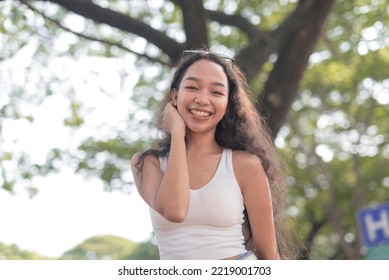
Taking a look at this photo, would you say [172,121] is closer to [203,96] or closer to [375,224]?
[203,96]

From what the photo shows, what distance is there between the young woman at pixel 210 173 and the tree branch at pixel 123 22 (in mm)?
4392

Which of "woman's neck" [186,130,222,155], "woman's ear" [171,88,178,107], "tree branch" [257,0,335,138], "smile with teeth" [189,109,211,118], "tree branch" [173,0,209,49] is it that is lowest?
"woman's neck" [186,130,222,155]

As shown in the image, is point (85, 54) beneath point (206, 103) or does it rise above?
above

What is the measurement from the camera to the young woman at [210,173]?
86.7 inches

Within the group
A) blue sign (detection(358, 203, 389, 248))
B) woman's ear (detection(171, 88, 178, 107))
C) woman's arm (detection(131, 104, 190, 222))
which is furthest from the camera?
blue sign (detection(358, 203, 389, 248))

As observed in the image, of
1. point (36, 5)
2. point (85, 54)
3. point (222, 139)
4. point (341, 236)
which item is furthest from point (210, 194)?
point (341, 236)

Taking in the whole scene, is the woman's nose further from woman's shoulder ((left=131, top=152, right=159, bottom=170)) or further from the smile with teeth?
woman's shoulder ((left=131, top=152, right=159, bottom=170))

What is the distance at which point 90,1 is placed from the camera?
6.74 m

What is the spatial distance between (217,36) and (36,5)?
415 centimetres

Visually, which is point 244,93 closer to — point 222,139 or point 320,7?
point 222,139

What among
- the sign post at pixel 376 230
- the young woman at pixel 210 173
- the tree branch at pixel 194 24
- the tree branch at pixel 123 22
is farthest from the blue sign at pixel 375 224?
the young woman at pixel 210 173

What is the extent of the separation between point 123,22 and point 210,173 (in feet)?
15.6

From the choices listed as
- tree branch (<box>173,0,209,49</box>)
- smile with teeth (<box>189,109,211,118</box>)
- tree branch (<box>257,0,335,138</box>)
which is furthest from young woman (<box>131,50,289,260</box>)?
tree branch (<box>257,0,335,138</box>)

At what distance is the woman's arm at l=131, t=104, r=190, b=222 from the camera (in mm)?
2162
